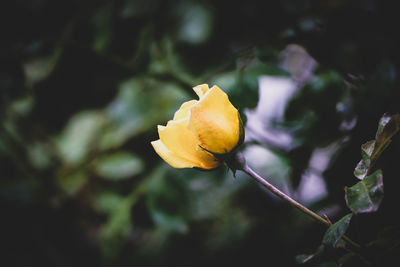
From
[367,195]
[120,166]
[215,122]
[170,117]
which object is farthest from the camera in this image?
[120,166]

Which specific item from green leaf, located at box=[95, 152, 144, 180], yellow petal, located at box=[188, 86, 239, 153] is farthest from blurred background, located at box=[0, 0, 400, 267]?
yellow petal, located at box=[188, 86, 239, 153]

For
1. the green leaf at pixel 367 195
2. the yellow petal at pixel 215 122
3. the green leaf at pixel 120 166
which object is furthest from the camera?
the green leaf at pixel 120 166

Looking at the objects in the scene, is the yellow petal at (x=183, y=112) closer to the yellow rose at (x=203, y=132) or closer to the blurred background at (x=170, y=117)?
the yellow rose at (x=203, y=132)

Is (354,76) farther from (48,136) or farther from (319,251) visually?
(48,136)

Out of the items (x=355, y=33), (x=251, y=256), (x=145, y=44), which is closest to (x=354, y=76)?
(x=355, y=33)

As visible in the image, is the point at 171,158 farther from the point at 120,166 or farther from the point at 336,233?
the point at 120,166

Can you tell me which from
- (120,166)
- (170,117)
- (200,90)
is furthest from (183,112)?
(120,166)

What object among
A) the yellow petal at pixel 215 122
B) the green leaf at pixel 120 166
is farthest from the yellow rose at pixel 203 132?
the green leaf at pixel 120 166
